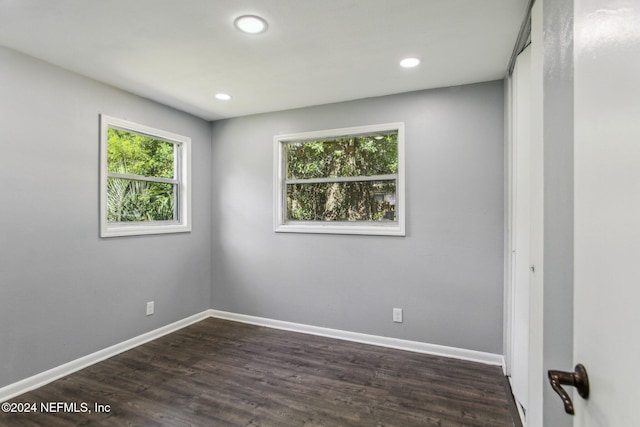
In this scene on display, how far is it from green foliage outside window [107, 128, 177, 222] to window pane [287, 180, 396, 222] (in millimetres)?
1397

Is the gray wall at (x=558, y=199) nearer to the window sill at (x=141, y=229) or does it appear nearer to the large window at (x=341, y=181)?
the large window at (x=341, y=181)

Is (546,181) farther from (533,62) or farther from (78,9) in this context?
(78,9)

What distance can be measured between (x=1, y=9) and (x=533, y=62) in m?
2.95

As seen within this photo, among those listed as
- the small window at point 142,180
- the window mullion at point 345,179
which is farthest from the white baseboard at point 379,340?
the window mullion at point 345,179

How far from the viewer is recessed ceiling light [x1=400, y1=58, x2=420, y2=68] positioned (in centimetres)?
243

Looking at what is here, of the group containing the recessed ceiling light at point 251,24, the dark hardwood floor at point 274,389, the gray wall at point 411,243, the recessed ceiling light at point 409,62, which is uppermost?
the recessed ceiling light at point 409,62

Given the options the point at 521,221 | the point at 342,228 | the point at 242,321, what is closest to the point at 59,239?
the point at 242,321

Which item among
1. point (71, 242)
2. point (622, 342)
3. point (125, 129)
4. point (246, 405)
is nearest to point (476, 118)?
point (622, 342)

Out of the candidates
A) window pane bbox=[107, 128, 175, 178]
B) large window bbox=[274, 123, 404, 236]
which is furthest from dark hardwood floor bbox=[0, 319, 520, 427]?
window pane bbox=[107, 128, 175, 178]

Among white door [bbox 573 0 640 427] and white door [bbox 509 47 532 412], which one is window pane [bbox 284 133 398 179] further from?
white door [bbox 573 0 640 427]

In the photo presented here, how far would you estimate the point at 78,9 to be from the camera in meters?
1.83

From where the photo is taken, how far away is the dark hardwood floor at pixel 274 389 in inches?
81.2

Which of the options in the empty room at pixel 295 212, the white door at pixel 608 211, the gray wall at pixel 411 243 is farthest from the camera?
the gray wall at pixel 411 243

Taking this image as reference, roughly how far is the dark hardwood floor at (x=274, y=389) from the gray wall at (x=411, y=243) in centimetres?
39
